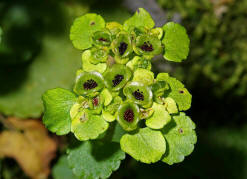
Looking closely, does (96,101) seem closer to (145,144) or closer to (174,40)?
(145,144)

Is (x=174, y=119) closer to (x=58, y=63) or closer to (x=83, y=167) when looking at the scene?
(x=83, y=167)

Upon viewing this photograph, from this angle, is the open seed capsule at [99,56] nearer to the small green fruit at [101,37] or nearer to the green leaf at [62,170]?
the small green fruit at [101,37]

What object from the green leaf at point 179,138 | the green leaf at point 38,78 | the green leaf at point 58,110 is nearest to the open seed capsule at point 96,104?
the green leaf at point 58,110

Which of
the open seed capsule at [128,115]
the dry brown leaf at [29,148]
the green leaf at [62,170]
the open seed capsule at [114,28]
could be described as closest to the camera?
the open seed capsule at [128,115]

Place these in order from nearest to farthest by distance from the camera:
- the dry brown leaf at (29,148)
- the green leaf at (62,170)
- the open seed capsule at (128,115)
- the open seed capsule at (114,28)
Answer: the open seed capsule at (128,115)
the open seed capsule at (114,28)
the green leaf at (62,170)
the dry brown leaf at (29,148)

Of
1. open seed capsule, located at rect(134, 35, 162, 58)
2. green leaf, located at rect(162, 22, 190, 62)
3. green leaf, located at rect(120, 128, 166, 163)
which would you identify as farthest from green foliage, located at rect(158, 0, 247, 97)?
green leaf, located at rect(120, 128, 166, 163)
